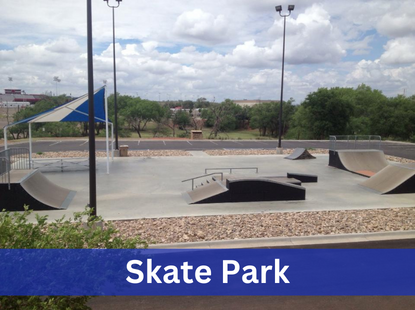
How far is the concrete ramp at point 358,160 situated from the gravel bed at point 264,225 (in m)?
8.93

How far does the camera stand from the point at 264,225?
10.4 meters

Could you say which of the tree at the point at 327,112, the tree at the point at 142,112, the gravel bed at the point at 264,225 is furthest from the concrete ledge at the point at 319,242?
the tree at the point at 142,112

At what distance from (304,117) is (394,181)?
42633 mm

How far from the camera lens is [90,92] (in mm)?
9000

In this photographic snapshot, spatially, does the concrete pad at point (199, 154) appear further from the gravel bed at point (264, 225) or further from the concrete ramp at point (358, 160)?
the gravel bed at point (264, 225)

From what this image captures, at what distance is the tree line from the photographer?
2044 inches

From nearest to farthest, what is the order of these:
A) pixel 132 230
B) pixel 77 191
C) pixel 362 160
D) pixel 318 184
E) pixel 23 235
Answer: pixel 23 235 < pixel 132 230 < pixel 77 191 < pixel 318 184 < pixel 362 160

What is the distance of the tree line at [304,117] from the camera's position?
170 ft

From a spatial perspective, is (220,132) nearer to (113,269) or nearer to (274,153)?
(274,153)

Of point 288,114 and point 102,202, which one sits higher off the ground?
point 288,114

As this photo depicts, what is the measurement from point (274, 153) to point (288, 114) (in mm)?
48700

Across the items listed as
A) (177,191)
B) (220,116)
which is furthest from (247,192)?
(220,116)

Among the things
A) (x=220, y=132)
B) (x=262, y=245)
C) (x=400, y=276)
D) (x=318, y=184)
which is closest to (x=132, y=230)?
(x=262, y=245)

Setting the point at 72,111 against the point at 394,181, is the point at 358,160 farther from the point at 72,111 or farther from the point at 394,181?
the point at 72,111
